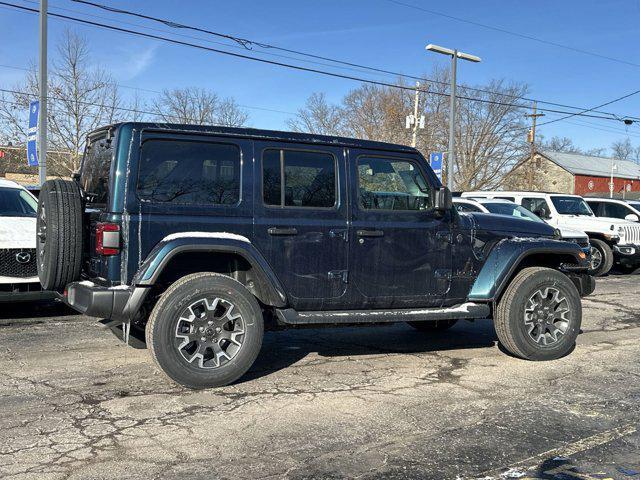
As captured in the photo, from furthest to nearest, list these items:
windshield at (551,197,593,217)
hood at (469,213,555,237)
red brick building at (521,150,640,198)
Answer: red brick building at (521,150,640,198), windshield at (551,197,593,217), hood at (469,213,555,237)

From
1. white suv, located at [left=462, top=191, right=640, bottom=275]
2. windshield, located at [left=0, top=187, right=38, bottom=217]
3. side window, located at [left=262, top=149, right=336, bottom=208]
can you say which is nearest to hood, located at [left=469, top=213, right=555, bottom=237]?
side window, located at [left=262, top=149, right=336, bottom=208]

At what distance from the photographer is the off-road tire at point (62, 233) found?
4.90 meters

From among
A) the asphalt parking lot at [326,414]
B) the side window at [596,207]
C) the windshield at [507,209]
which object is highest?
the side window at [596,207]

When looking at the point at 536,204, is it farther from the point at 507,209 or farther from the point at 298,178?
the point at 298,178

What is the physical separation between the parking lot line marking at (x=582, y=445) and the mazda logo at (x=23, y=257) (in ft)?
19.5

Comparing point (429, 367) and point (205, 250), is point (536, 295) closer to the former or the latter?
point (429, 367)

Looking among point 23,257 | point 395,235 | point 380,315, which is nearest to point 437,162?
point 23,257

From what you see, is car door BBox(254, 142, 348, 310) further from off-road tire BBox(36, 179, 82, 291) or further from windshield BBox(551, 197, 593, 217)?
windshield BBox(551, 197, 593, 217)

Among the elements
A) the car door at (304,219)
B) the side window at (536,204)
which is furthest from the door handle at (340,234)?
the side window at (536,204)

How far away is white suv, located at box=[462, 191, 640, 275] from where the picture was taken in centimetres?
1516

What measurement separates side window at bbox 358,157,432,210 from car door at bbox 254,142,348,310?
0.23 meters

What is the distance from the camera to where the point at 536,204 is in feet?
53.4

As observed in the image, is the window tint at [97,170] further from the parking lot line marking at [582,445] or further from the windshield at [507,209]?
the windshield at [507,209]

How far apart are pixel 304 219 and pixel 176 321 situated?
4.41ft
